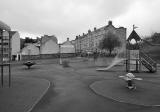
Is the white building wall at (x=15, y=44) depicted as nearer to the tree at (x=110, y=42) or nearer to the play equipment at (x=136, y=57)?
the tree at (x=110, y=42)

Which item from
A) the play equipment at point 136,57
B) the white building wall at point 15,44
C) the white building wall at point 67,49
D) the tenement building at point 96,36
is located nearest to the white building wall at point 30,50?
the white building wall at point 15,44

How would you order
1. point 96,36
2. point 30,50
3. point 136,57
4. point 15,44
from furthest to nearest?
point 96,36
point 15,44
point 30,50
point 136,57

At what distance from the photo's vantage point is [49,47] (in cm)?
6444

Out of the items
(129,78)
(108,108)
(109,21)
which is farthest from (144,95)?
(109,21)

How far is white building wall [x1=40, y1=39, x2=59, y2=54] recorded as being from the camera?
209 ft

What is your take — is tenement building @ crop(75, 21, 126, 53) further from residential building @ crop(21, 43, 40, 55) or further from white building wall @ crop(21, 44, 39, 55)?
white building wall @ crop(21, 44, 39, 55)

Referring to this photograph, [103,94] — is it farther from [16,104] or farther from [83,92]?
[16,104]

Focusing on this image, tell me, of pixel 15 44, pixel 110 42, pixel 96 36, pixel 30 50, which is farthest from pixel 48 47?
pixel 96 36

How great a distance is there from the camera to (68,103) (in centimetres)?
769

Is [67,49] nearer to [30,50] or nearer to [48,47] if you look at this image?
[48,47]

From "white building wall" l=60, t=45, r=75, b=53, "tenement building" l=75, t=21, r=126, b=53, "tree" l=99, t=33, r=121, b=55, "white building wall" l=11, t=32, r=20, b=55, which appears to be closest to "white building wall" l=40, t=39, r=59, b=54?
"white building wall" l=60, t=45, r=75, b=53

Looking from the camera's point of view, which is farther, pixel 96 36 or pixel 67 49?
pixel 96 36

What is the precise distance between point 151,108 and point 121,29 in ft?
254

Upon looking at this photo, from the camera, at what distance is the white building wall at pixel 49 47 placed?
209ft
